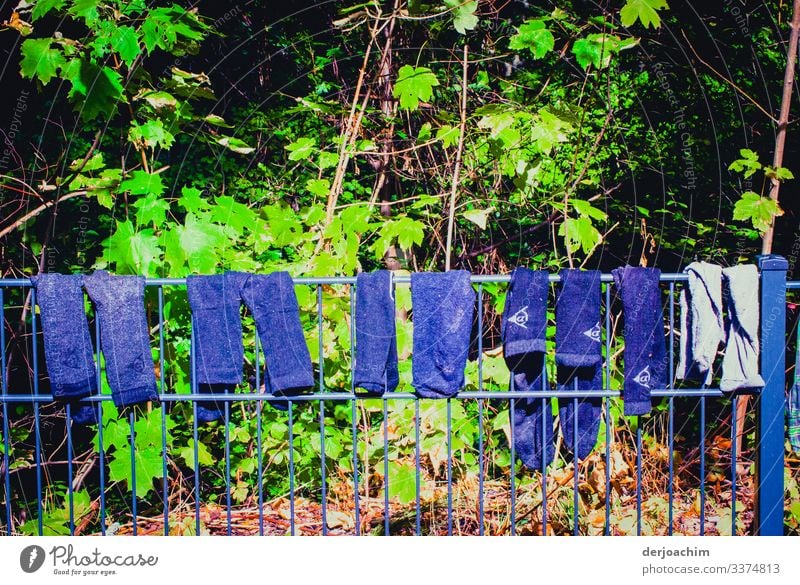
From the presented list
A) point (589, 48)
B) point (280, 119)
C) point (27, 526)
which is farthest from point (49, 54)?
point (589, 48)

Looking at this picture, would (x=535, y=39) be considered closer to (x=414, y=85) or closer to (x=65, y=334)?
(x=414, y=85)

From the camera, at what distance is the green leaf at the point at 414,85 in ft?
14.8

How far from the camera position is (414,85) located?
14.9 ft

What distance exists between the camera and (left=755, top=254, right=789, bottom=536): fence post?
3564mm

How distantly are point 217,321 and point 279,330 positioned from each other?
1.01 ft

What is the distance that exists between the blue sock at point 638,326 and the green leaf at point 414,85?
1728mm

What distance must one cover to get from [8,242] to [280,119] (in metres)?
2.31

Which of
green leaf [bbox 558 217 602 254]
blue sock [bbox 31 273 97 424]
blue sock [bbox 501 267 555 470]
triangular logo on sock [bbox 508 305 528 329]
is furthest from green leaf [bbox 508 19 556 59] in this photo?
blue sock [bbox 31 273 97 424]

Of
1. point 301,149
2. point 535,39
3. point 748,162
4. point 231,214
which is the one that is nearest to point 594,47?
point 535,39

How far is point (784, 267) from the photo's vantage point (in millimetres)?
3562

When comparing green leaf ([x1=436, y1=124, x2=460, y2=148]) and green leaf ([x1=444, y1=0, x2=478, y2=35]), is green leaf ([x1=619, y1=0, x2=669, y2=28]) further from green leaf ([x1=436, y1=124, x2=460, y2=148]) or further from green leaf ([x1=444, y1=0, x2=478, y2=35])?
green leaf ([x1=436, y1=124, x2=460, y2=148])

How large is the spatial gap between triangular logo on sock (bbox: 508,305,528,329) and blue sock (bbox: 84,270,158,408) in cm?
183

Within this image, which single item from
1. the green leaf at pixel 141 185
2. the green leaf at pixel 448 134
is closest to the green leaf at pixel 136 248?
the green leaf at pixel 141 185

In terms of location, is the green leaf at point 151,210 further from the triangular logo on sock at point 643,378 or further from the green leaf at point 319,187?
the triangular logo on sock at point 643,378
